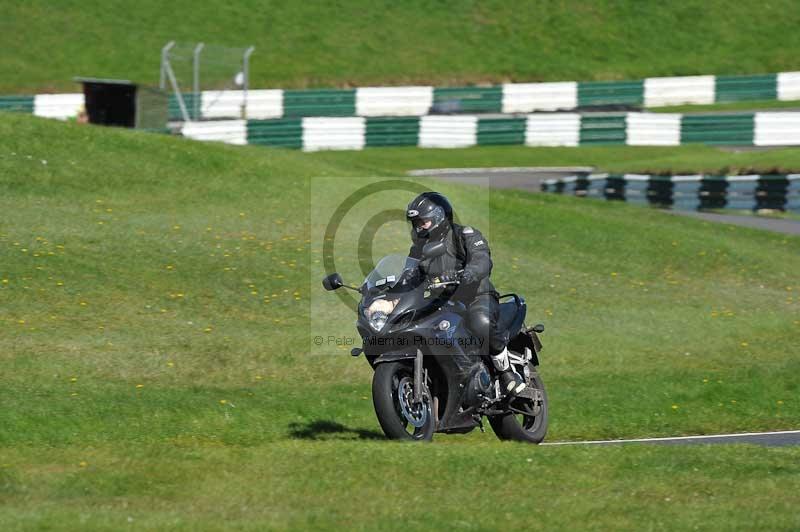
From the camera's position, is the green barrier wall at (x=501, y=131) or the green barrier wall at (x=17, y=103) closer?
the green barrier wall at (x=501, y=131)

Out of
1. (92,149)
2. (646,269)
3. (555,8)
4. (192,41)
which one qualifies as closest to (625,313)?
(646,269)

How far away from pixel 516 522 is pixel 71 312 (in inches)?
361

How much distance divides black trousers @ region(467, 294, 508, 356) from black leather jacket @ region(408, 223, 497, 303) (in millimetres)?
100

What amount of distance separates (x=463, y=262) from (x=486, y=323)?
0.57 meters

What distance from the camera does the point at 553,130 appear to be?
38.0 metres

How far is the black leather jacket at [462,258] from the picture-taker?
33.9 ft

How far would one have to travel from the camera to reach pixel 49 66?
43.8m

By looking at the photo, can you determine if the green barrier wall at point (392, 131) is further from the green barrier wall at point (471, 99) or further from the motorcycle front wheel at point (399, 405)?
the motorcycle front wheel at point (399, 405)

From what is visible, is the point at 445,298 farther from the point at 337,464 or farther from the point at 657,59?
the point at 657,59

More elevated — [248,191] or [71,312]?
[248,191]

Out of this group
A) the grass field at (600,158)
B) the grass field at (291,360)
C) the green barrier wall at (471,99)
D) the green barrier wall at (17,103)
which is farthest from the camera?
the green barrier wall at (471,99)

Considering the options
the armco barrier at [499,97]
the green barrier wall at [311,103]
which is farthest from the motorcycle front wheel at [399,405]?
the green barrier wall at [311,103]

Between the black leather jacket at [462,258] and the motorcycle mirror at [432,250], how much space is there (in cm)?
4

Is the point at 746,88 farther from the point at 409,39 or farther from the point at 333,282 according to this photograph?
the point at 333,282
